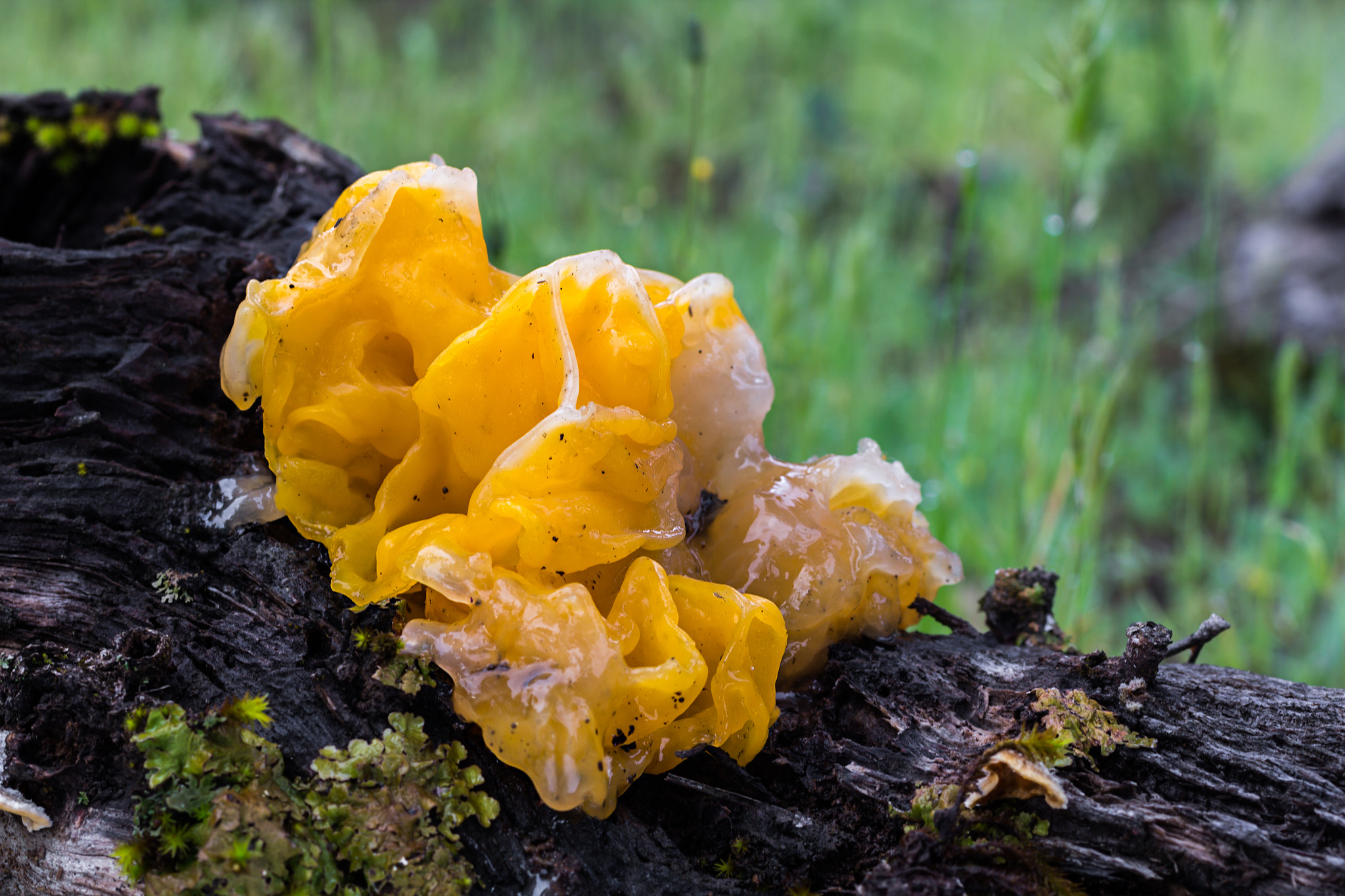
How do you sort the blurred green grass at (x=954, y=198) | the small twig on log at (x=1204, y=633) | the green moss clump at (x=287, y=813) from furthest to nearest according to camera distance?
the blurred green grass at (x=954, y=198), the small twig on log at (x=1204, y=633), the green moss clump at (x=287, y=813)

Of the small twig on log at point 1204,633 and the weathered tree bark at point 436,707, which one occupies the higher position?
the small twig on log at point 1204,633

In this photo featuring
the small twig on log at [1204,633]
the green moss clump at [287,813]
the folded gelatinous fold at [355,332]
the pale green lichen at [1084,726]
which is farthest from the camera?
the folded gelatinous fold at [355,332]

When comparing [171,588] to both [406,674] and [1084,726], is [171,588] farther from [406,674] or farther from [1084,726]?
[1084,726]

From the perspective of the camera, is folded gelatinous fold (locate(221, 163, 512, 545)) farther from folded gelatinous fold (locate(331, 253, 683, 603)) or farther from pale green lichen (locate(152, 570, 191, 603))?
pale green lichen (locate(152, 570, 191, 603))

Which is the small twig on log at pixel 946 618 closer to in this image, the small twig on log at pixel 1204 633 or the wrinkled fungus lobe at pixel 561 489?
the wrinkled fungus lobe at pixel 561 489

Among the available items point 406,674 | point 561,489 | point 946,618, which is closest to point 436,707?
point 406,674

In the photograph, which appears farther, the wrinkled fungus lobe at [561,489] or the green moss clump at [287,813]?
the wrinkled fungus lobe at [561,489]

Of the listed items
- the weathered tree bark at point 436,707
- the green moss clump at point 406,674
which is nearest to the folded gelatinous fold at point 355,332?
the weathered tree bark at point 436,707
